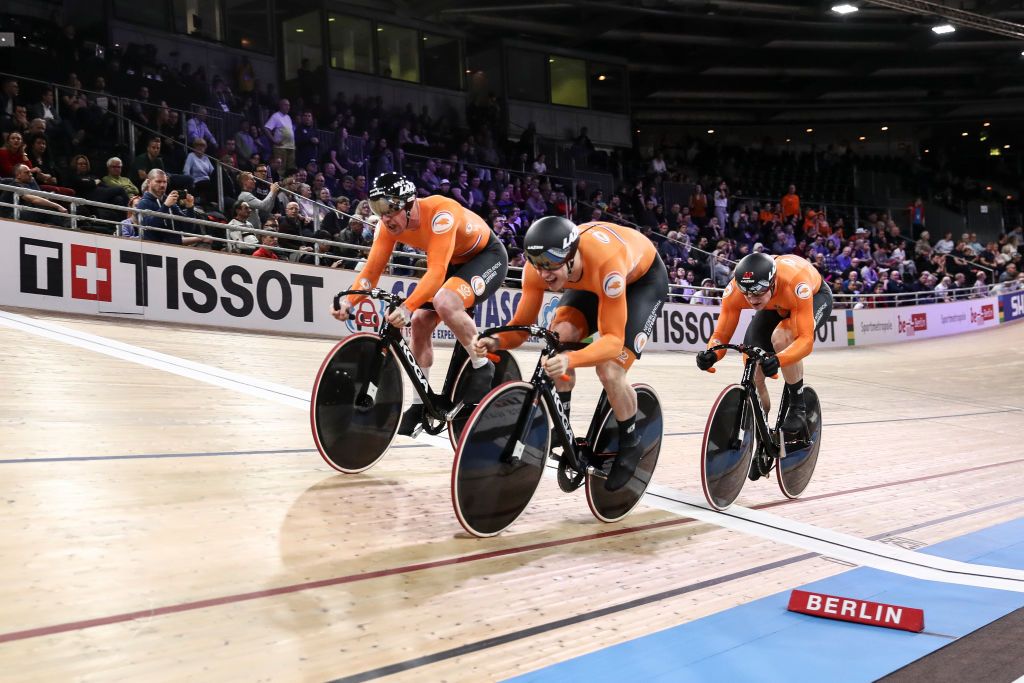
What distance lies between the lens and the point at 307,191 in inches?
442

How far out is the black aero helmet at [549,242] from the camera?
3.45 meters

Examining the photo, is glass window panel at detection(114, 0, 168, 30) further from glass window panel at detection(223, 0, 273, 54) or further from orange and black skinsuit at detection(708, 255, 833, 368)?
orange and black skinsuit at detection(708, 255, 833, 368)

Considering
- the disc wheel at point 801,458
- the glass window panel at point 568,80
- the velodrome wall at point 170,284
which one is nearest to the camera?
the disc wheel at point 801,458

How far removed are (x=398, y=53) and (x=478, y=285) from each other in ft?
52.1

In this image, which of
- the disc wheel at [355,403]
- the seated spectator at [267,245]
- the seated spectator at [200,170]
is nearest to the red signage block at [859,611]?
the disc wheel at [355,403]

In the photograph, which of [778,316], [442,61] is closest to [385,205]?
[778,316]

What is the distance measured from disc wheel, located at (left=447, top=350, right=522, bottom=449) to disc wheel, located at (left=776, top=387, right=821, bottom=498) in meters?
1.56

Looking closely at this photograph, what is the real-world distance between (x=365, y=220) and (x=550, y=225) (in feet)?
26.4

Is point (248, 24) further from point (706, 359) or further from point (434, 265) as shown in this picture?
point (706, 359)

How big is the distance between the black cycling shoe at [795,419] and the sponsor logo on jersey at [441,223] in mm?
2240

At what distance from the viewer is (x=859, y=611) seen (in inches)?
118

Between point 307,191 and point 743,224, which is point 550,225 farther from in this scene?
point 743,224

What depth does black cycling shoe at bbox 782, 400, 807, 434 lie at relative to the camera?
5184 mm

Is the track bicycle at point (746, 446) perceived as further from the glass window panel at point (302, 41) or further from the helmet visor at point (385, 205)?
the glass window panel at point (302, 41)
